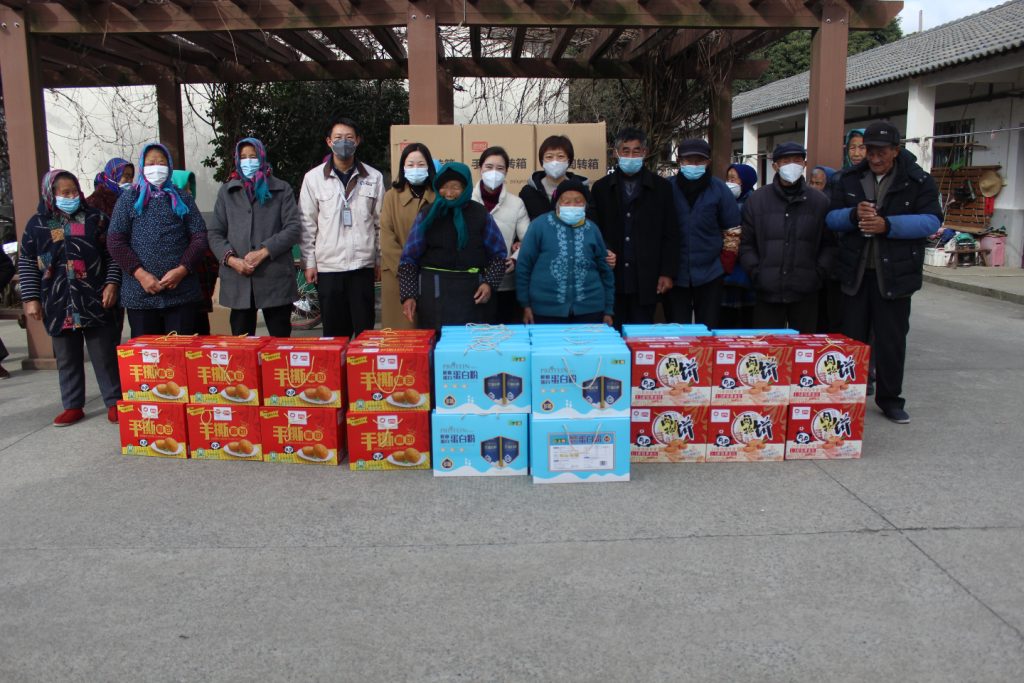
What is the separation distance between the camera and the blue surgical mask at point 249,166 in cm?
509

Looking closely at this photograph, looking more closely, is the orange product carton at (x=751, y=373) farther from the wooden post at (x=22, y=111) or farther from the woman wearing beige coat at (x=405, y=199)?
the wooden post at (x=22, y=111)

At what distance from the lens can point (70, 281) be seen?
511 cm

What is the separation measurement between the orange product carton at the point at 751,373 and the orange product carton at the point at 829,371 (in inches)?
2.4

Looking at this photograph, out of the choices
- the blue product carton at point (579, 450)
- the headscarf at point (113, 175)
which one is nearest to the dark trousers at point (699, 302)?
the blue product carton at point (579, 450)

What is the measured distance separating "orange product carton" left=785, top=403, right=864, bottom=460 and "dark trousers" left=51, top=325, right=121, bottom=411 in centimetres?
429

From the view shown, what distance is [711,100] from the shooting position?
348 inches

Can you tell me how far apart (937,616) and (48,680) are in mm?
2915

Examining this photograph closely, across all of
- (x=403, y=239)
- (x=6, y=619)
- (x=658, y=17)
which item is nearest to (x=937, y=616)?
(x=6, y=619)

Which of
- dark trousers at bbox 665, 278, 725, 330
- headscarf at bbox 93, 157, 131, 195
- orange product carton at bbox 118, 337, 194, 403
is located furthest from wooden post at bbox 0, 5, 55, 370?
dark trousers at bbox 665, 278, 725, 330

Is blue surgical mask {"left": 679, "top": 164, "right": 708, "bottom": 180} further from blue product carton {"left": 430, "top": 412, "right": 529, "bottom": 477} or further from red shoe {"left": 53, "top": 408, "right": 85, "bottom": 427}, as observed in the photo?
red shoe {"left": 53, "top": 408, "right": 85, "bottom": 427}

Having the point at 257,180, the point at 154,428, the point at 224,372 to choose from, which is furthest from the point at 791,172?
the point at 154,428

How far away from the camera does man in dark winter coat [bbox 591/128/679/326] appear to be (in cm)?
528

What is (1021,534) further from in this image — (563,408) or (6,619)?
(6,619)

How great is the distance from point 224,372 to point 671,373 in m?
2.40
